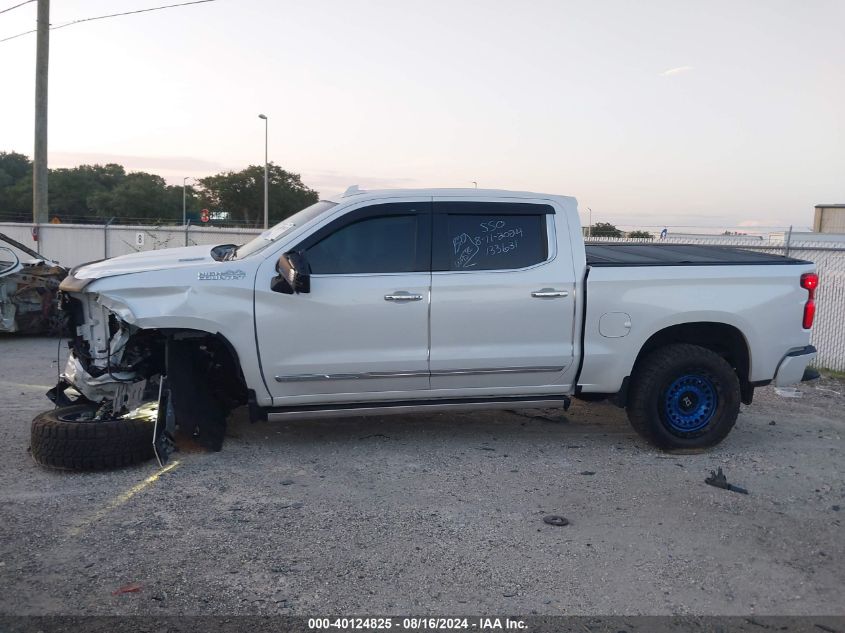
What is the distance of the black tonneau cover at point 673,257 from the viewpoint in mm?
5898

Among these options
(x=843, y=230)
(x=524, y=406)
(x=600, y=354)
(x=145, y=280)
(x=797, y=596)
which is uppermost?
(x=843, y=230)

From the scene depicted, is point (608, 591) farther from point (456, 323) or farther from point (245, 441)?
point (245, 441)

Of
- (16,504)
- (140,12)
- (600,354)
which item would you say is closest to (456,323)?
(600,354)

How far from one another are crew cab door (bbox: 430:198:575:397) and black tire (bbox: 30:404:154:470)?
7.20 feet

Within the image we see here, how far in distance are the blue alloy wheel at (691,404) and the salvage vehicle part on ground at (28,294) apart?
28.3 ft

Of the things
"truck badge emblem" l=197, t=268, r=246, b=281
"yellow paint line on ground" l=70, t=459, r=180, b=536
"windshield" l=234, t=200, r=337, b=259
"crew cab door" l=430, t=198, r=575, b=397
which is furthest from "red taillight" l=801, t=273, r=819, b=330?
"yellow paint line on ground" l=70, t=459, r=180, b=536

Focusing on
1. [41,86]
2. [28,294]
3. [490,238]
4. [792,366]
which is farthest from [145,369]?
[41,86]

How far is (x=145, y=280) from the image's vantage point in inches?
204

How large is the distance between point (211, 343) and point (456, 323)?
1.86m

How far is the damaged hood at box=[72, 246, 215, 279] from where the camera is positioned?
5.27 meters

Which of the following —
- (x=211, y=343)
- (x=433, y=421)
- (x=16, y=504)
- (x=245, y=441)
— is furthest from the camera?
(x=433, y=421)

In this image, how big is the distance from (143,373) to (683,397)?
423 centimetres

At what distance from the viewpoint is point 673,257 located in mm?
6309

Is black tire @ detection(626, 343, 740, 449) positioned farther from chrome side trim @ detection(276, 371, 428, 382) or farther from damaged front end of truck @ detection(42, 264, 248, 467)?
damaged front end of truck @ detection(42, 264, 248, 467)
